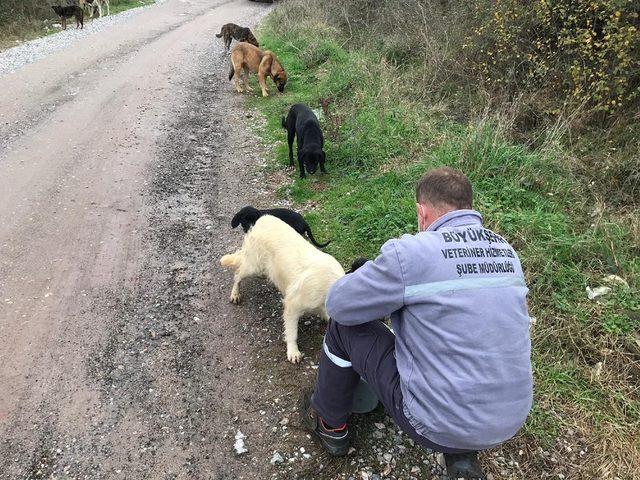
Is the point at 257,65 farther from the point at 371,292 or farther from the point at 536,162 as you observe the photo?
the point at 371,292

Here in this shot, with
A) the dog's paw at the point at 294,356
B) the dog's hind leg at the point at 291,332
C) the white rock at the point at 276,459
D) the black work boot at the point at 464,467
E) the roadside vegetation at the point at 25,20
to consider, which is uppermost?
the roadside vegetation at the point at 25,20

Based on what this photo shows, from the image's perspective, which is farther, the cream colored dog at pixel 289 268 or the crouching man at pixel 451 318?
the cream colored dog at pixel 289 268

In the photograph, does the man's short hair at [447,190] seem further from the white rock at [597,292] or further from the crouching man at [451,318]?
the white rock at [597,292]

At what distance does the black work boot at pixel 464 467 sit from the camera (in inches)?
81.3

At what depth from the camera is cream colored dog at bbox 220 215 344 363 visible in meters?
3.14

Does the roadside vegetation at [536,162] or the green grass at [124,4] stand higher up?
the green grass at [124,4]

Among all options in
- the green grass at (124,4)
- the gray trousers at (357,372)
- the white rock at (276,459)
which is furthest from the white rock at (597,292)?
the green grass at (124,4)

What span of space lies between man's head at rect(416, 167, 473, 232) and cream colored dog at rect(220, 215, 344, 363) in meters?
1.17

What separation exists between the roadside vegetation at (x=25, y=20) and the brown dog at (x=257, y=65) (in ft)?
24.3

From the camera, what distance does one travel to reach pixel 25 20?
14664 mm

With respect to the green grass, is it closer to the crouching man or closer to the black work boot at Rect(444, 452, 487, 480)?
the crouching man

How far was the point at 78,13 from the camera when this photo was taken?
14938 millimetres

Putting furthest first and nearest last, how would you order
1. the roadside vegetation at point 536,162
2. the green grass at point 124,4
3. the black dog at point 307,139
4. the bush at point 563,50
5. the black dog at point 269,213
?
the green grass at point 124,4, the black dog at point 307,139, the bush at point 563,50, the black dog at point 269,213, the roadside vegetation at point 536,162

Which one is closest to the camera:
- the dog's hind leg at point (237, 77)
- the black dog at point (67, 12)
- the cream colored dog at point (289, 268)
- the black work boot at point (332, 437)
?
the black work boot at point (332, 437)
